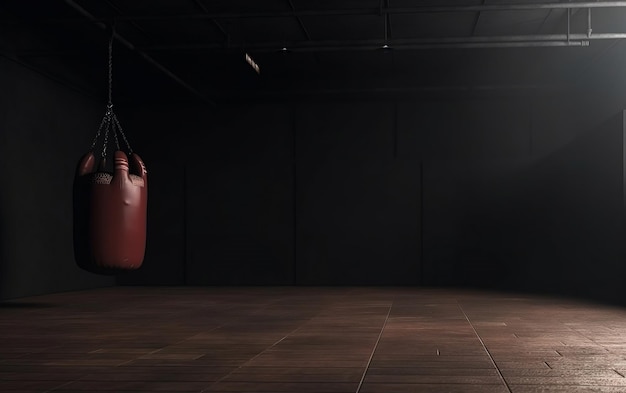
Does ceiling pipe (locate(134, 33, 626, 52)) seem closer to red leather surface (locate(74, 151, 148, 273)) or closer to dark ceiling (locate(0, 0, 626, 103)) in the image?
dark ceiling (locate(0, 0, 626, 103))

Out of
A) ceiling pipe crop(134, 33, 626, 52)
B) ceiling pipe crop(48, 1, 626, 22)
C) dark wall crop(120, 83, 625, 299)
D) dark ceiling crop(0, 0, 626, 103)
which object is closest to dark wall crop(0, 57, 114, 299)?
dark ceiling crop(0, 0, 626, 103)

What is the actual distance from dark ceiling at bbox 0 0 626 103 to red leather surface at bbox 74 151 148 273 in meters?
2.42

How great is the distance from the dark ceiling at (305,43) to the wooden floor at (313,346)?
12.9ft

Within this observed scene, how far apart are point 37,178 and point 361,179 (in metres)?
6.41

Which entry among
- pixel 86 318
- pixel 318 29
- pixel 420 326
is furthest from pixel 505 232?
pixel 86 318

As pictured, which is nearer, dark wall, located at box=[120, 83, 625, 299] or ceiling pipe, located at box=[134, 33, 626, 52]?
ceiling pipe, located at box=[134, 33, 626, 52]

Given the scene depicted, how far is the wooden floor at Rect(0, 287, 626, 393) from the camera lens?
4.83 metres

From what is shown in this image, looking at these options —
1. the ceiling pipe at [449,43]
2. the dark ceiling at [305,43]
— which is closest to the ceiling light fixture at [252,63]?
the dark ceiling at [305,43]

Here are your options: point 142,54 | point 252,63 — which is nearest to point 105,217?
point 142,54

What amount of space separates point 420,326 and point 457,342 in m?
1.35

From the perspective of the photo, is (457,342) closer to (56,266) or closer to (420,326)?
(420,326)

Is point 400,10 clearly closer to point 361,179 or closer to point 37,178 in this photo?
point 361,179

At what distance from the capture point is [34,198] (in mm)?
13375

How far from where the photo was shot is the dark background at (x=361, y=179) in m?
15.7
